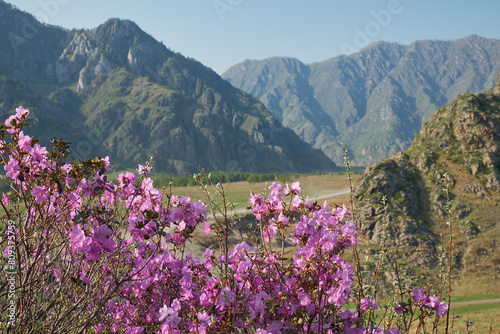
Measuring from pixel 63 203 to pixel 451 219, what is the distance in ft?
14.1

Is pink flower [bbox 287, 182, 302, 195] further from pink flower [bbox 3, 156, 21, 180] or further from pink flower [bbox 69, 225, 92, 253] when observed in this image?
pink flower [bbox 3, 156, 21, 180]

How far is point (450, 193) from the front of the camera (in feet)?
85.8

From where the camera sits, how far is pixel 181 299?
316 cm

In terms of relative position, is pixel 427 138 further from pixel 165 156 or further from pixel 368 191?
pixel 165 156

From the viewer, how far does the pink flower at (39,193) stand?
278 centimetres

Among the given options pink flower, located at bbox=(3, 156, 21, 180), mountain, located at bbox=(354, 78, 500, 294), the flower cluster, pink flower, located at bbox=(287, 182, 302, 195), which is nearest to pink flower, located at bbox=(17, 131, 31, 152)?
the flower cluster

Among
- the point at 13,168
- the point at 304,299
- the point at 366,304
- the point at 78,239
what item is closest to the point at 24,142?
the point at 13,168

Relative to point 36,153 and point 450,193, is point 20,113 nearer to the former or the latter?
point 36,153

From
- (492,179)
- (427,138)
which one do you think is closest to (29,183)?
(492,179)

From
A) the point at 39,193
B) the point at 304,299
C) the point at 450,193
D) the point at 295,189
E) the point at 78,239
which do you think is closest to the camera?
the point at 78,239

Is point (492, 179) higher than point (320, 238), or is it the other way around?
point (320, 238)

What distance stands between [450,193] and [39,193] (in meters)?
30.0

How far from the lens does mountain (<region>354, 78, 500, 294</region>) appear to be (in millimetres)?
22891

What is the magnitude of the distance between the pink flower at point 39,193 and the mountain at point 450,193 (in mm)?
22169
